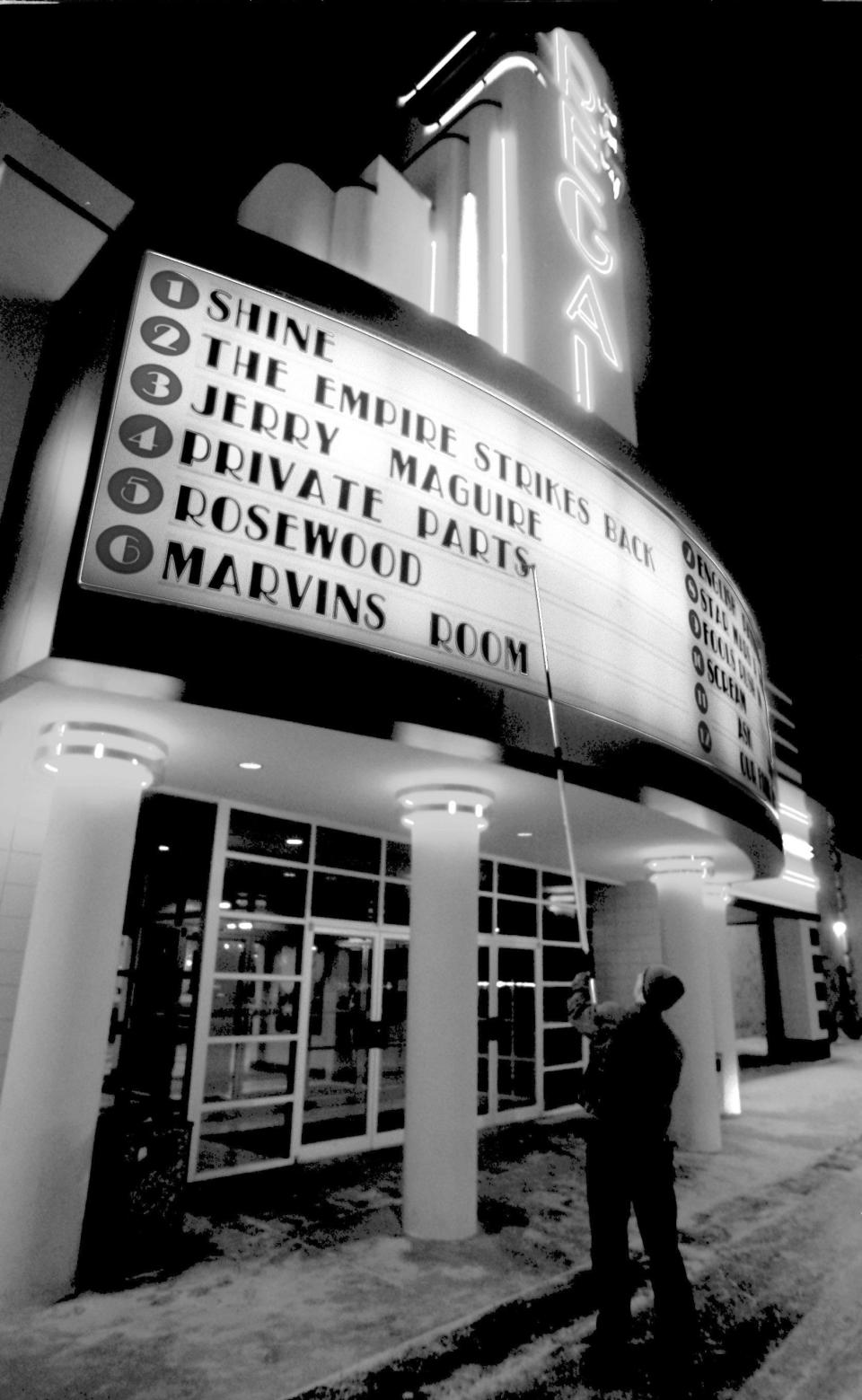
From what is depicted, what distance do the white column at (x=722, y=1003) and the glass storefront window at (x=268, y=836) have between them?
701 cm

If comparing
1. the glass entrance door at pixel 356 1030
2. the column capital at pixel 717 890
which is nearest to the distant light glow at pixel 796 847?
the column capital at pixel 717 890

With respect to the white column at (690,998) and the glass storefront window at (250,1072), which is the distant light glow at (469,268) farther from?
the glass storefront window at (250,1072)

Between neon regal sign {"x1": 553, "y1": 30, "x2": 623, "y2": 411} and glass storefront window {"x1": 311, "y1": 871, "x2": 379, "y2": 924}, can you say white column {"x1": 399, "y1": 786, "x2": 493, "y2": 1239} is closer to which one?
glass storefront window {"x1": 311, "y1": 871, "x2": 379, "y2": 924}

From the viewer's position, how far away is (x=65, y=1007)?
A: 5191mm

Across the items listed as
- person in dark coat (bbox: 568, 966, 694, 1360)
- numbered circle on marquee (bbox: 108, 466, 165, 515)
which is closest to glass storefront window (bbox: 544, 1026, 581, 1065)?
person in dark coat (bbox: 568, 966, 694, 1360)

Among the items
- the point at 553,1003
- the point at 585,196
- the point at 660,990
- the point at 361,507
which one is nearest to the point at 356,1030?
the point at 553,1003

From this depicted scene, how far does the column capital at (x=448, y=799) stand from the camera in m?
6.78

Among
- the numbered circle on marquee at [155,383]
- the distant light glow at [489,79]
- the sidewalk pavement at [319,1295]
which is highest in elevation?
the distant light glow at [489,79]

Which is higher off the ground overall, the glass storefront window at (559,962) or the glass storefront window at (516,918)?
the glass storefront window at (516,918)

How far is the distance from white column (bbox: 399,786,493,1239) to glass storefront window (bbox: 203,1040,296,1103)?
89.0 inches

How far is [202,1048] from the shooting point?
7285 millimetres

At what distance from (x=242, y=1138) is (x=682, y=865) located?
6319mm

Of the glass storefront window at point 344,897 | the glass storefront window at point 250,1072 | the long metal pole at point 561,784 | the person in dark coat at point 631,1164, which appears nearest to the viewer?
the long metal pole at point 561,784

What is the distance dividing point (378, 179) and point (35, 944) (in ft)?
31.3
